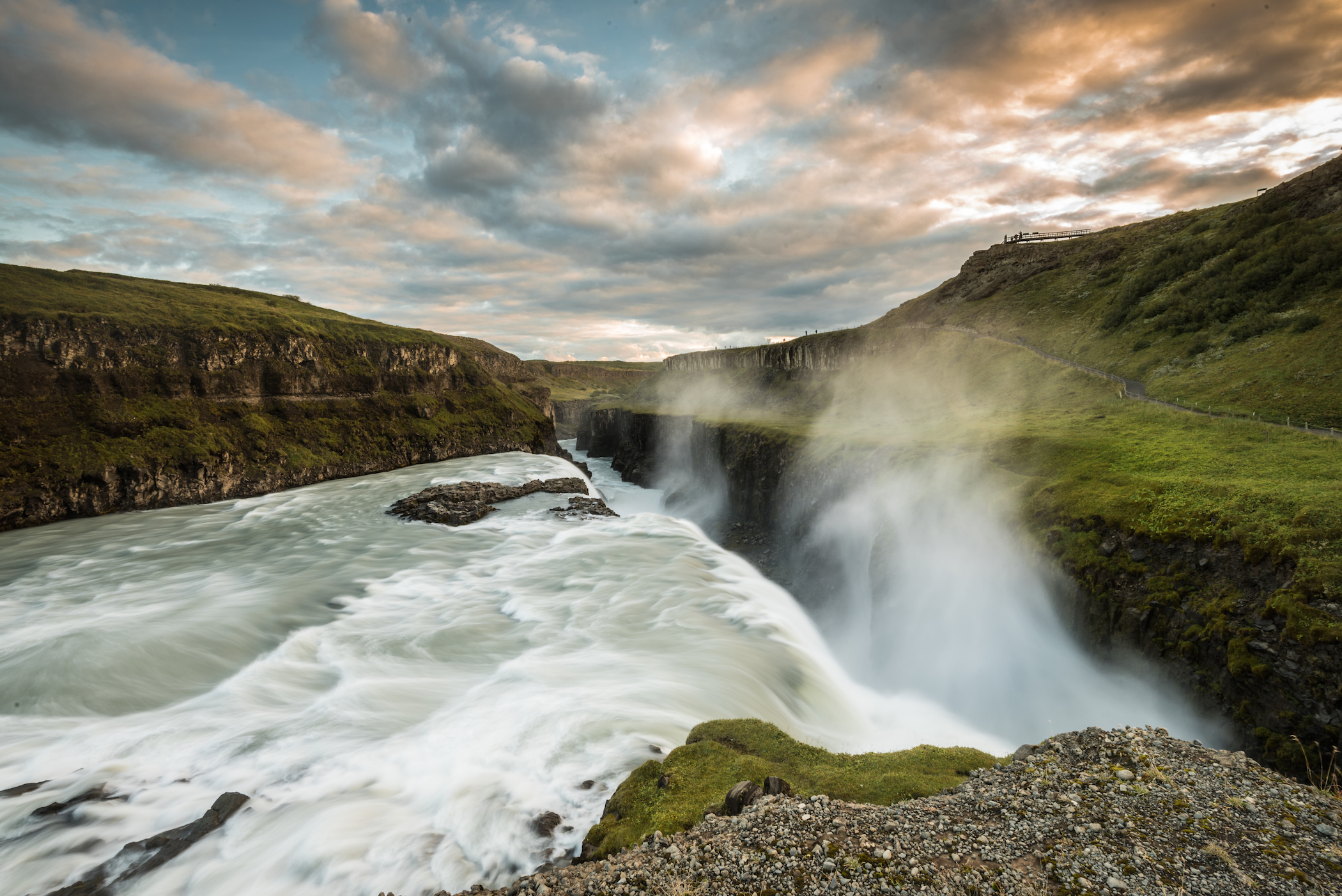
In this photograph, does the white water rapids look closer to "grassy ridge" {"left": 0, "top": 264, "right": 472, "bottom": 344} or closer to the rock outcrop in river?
the rock outcrop in river

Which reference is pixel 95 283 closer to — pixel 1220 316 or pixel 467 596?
pixel 467 596

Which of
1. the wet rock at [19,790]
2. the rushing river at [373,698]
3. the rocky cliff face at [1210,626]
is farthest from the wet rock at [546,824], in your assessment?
the rocky cliff face at [1210,626]

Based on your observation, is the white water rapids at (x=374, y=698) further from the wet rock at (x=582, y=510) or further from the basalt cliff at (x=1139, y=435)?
the wet rock at (x=582, y=510)

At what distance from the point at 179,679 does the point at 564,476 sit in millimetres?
44887

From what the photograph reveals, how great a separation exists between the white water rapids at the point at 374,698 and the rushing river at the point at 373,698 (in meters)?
0.08

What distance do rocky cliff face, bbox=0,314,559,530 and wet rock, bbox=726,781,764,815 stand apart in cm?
6702

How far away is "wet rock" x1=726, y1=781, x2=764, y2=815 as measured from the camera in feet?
27.2

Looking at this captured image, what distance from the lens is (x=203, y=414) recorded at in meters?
59.6

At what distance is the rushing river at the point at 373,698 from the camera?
33.9 ft

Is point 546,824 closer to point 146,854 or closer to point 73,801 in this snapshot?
point 146,854

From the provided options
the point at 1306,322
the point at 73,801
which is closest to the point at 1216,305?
the point at 1306,322

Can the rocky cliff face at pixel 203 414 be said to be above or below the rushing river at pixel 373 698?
above

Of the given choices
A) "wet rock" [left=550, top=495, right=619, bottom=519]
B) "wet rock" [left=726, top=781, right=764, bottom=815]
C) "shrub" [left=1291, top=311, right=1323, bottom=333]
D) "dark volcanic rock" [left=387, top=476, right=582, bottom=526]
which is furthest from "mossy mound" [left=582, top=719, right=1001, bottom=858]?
"shrub" [left=1291, top=311, right=1323, bottom=333]

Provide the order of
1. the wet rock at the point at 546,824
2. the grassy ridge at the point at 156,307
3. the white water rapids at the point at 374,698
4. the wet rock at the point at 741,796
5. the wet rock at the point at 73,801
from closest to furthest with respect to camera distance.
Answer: the wet rock at the point at 741,796 < the wet rock at the point at 546,824 < the white water rapids at the point at 374,698 < the wet rock at the point at 73,801 < the grassy ridge at the point at 156,307
